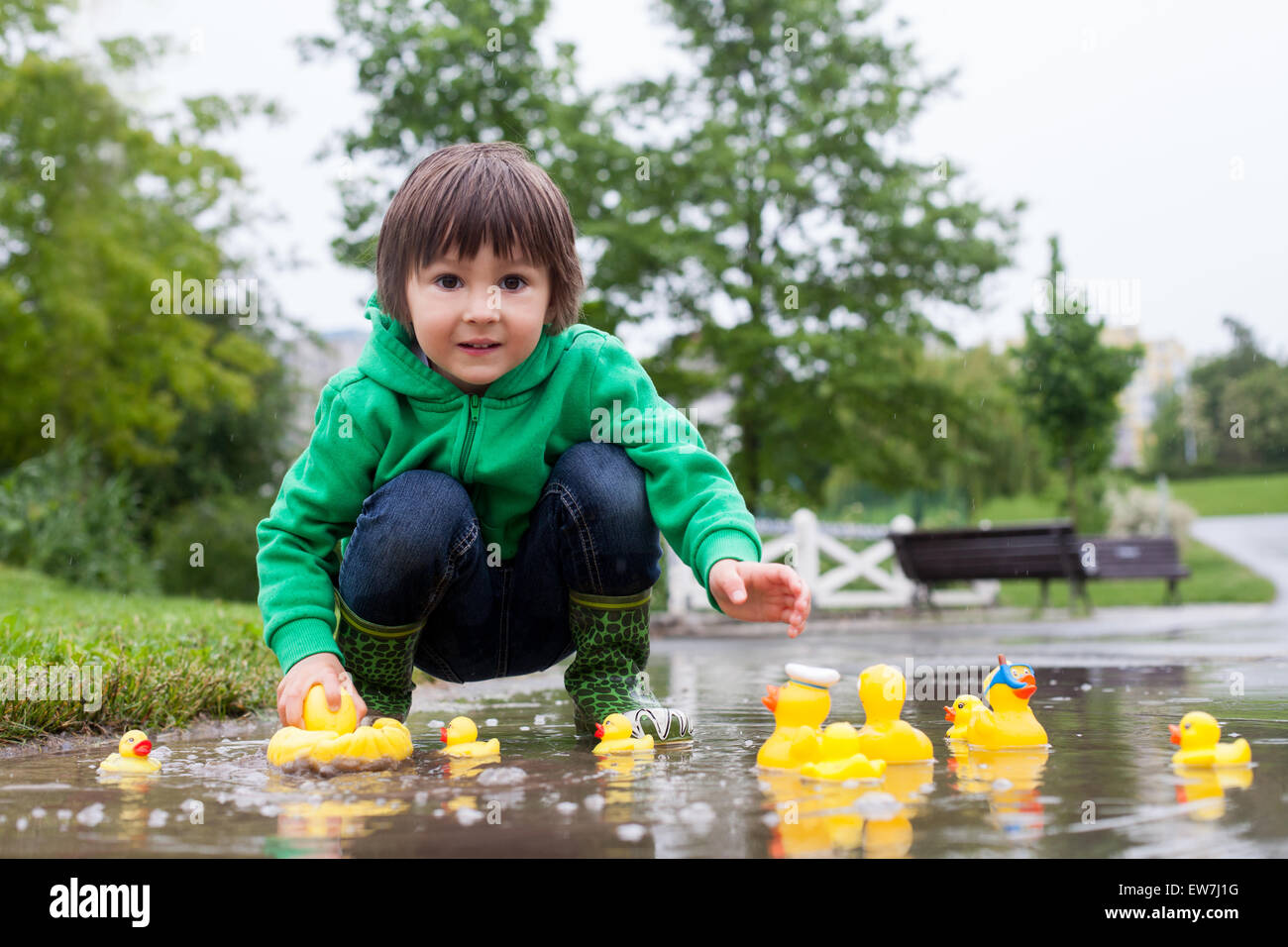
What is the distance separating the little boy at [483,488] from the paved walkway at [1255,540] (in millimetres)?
12177

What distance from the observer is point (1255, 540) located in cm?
2270

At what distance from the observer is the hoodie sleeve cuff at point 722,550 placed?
85.5 inches

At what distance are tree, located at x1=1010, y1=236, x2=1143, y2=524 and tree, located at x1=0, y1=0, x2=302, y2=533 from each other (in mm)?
9955

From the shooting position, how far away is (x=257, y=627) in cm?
438

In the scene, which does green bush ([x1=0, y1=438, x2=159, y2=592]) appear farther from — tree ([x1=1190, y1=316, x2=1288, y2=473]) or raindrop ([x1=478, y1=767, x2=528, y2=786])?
tree ([x1=1190, y1=316, x2=1288, y2=473])

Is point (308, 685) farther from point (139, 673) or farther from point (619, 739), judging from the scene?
point (139, 673)

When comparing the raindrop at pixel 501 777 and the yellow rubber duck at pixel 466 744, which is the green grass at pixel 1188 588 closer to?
the yellow rubber duck at pixel 466 744

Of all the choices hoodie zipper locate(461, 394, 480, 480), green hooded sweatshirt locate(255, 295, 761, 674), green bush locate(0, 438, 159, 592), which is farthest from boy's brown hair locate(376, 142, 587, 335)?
green bush locate(0, 438, 159, 592)

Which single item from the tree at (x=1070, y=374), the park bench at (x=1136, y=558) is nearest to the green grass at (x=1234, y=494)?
the tree at (x=1070, y=374)

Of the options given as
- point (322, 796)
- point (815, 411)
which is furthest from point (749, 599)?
point (815, 411)

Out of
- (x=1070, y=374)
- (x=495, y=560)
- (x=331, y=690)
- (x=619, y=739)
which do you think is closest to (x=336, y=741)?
(x=331, y=690)

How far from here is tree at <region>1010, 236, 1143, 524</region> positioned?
13656 millimetres

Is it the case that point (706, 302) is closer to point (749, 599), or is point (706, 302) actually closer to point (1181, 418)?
point (749, 599)

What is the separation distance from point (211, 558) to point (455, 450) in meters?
11.3
